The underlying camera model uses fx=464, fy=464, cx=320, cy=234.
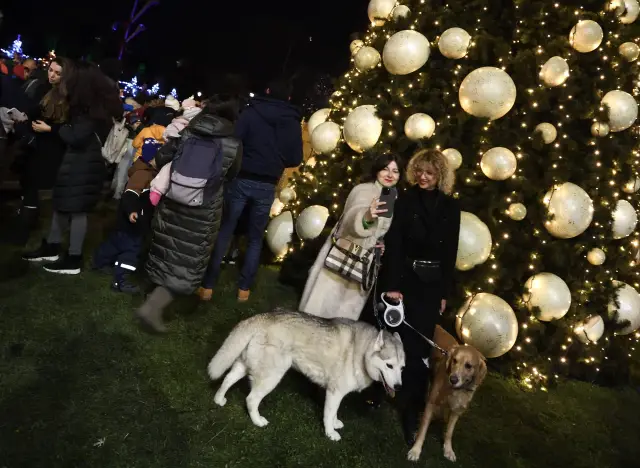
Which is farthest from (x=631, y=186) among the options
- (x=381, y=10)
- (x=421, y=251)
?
(x=381, y=10)

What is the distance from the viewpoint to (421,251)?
3689mm

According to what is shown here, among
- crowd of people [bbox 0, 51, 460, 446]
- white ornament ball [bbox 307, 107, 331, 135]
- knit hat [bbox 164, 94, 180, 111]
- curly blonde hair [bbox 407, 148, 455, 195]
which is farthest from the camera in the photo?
white ornament ball [bbox 307, 107, 331, 135]

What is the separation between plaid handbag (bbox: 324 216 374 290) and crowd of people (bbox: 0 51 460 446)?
3 centimetres

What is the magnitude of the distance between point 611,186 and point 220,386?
4.87 metres

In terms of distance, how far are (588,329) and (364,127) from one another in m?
3.47

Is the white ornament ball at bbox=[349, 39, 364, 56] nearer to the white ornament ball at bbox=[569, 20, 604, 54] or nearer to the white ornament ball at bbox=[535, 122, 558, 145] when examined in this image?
the white ornament ball at bbox=[569, 20, 604, 54]

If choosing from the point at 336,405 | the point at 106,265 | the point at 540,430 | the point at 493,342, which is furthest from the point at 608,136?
the point at 106,265

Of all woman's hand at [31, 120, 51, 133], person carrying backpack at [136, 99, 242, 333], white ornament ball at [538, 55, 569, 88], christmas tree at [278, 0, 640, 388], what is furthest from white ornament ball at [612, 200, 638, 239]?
woman's hand at [31, 120, 51, 133]

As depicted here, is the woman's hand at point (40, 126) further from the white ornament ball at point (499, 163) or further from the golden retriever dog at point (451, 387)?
the white ornament ball at point (499, 163)

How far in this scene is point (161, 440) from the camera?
9.74 ft

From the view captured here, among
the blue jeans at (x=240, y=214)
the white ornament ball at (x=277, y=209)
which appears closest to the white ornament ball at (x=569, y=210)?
the blue jeans at (x=240, y=214)

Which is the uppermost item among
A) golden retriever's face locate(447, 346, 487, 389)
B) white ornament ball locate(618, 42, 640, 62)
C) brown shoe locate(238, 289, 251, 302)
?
white ornament ball locate(618, 42, 640, 62)

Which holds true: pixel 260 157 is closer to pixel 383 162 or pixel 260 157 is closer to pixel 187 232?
pixel 187 232

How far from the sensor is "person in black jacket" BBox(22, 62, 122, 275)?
181 inches
